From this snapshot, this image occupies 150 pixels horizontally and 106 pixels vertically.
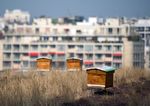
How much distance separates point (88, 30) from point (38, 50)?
15.3m

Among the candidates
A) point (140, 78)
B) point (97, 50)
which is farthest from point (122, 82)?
point (97, 50)

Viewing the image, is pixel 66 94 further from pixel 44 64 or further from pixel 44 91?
pixel 44 64

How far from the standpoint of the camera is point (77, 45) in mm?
115375

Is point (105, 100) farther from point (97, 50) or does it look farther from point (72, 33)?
point (72, 33)

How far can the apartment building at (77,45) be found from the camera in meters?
113

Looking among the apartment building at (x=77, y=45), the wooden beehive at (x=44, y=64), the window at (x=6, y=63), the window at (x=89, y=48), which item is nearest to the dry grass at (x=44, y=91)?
the wooden beehive at (x=44, y=64)

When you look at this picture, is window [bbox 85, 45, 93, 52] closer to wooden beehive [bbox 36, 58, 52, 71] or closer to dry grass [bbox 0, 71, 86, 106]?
wooden beehive [bbox 36, 58, 52, 71]

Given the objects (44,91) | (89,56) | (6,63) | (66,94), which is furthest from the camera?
(6,63)

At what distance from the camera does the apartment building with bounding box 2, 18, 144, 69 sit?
113312mm

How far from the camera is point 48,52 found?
388ft

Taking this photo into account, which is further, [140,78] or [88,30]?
[88,30]

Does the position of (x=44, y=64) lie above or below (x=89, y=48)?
below

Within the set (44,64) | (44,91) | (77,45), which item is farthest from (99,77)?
(77,45)

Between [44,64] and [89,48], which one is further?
[89,48]
